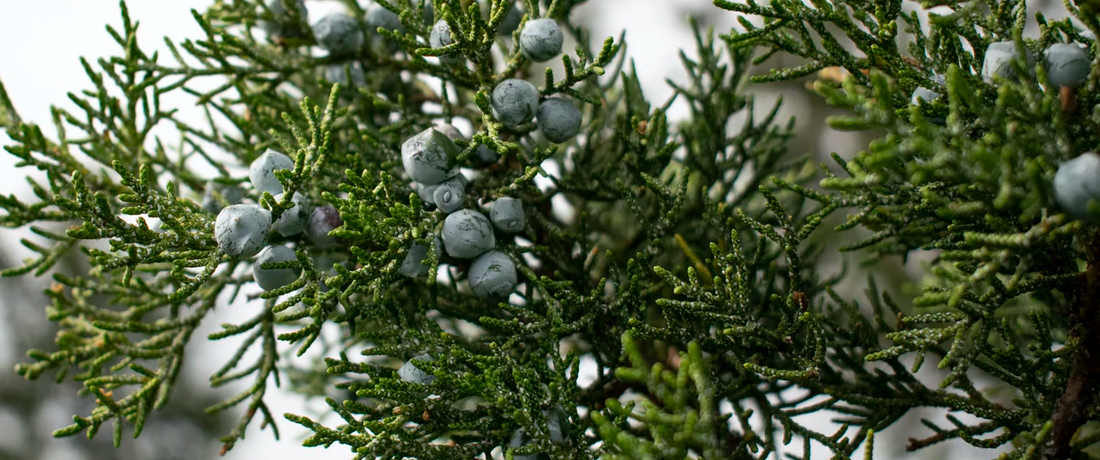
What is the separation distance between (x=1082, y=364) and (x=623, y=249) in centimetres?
105

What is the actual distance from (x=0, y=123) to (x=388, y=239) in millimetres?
1112

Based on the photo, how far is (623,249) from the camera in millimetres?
1923

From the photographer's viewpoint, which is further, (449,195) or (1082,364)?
(449,195)

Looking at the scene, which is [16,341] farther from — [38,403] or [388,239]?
[388,239]

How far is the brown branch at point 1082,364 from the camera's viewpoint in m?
1.06

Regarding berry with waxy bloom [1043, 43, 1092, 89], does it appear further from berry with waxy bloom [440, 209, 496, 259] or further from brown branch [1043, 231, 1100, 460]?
berry with waxy bloom [440, 209, 496, 259]

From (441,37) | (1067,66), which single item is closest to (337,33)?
(441,37)

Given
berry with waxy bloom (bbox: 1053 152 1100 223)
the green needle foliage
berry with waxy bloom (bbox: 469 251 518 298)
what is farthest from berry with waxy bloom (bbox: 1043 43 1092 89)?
berry with waxy bloom (bbox: 469 251 518 298)

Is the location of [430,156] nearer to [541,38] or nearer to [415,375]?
[541,38]

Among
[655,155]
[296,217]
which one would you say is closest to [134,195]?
[296,217]

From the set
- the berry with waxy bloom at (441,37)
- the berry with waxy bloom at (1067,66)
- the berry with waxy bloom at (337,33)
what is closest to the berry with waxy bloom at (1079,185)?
the berry with waxy bloom at (1067,66)

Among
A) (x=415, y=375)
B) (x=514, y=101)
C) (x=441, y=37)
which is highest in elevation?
(x=441, y=37)

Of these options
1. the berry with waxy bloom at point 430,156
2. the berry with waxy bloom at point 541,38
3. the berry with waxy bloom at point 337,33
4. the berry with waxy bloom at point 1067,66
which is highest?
the berry with waxy bloom at point 337,33

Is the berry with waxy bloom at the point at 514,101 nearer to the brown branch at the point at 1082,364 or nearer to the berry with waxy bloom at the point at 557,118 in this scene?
the berry with waxy bloom at the point at 557,118
